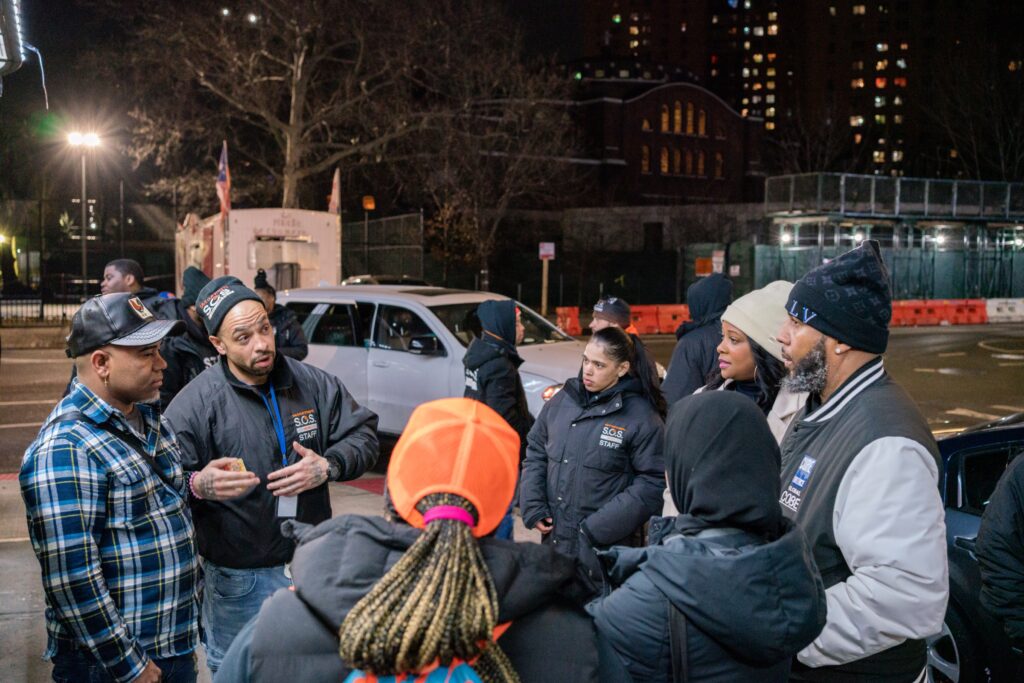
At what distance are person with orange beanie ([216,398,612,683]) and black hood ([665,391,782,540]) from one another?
414 millimetres

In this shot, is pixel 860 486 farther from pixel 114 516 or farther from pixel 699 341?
pixel 699 341

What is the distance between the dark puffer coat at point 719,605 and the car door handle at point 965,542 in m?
2.80

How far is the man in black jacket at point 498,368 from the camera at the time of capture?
19.5 ft

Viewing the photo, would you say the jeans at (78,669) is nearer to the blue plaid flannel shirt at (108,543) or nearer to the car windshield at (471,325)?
the blue plaid flannel shirt at (108,543)

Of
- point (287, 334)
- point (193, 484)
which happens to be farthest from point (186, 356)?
point (193, 484)

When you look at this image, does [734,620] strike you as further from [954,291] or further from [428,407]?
[954,291]

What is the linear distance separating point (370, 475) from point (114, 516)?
6.61 metres

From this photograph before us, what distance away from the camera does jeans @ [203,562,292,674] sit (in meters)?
3.56

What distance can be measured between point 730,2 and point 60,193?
172m

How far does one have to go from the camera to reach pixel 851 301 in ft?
9.21

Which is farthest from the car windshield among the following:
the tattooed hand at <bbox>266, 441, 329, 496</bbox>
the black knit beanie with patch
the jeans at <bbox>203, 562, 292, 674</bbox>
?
the black knit beanie with patch

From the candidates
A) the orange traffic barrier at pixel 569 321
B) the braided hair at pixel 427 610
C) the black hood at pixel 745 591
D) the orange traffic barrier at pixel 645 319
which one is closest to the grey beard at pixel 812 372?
the black hood at pixel 745 591

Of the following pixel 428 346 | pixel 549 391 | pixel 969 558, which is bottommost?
pixel 969 558

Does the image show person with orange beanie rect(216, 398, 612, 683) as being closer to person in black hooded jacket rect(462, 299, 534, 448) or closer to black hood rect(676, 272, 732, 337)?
person in black hooded jacket rect(462, 299, 534, 448)
